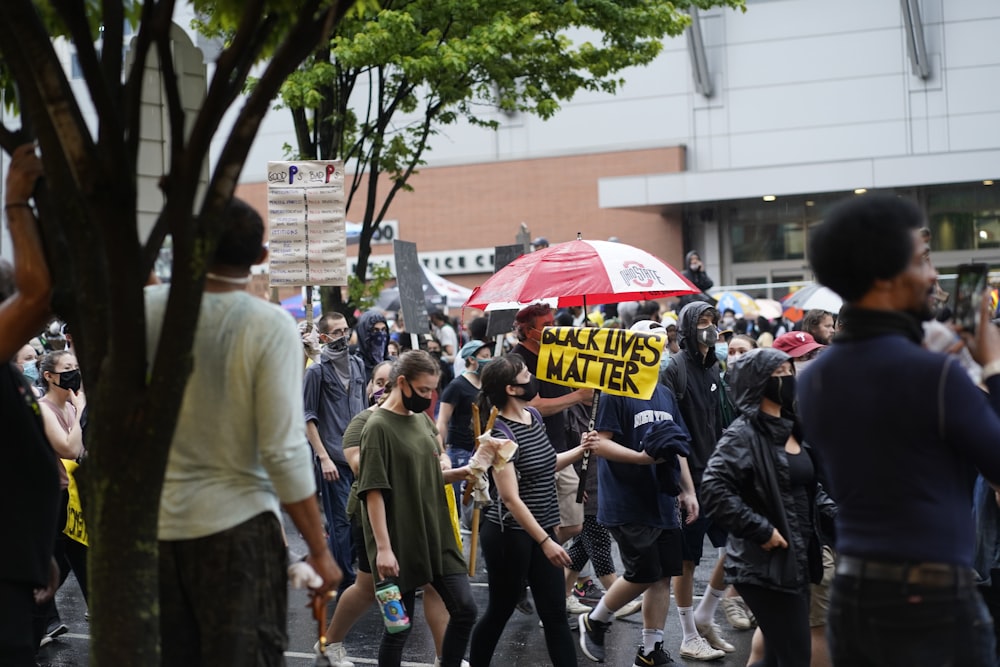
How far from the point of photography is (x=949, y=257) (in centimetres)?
3375

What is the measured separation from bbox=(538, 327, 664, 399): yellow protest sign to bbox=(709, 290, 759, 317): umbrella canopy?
50.0 ft

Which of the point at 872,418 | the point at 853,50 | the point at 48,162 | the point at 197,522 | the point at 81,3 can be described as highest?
the point at 853,50

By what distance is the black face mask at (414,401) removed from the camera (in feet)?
21.5

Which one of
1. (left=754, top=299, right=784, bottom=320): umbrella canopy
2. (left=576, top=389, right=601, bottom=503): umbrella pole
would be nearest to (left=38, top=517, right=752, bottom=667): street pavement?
(left=576, top=389, right=601, bottom=503): umbrella pole

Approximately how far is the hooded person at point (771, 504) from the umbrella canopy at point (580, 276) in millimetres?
3570

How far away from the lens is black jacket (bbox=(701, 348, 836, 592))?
5574mm

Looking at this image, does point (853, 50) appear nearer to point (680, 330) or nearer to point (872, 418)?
point (680, 330)

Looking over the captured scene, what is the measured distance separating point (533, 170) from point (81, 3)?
34.0m

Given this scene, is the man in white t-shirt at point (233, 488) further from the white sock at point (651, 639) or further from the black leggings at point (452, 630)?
the white sock at point (651, 639)

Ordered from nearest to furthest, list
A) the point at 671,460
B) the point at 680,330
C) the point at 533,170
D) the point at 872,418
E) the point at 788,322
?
the point at 872,418, the point at 671,460, the point at 680,330, the point at 788,322, the point at 533,170

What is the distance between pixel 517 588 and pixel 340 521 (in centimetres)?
377

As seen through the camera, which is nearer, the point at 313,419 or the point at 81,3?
the point at 81,3

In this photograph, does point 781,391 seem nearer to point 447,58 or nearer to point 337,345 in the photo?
point 337,345

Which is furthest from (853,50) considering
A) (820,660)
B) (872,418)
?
(872,418)
